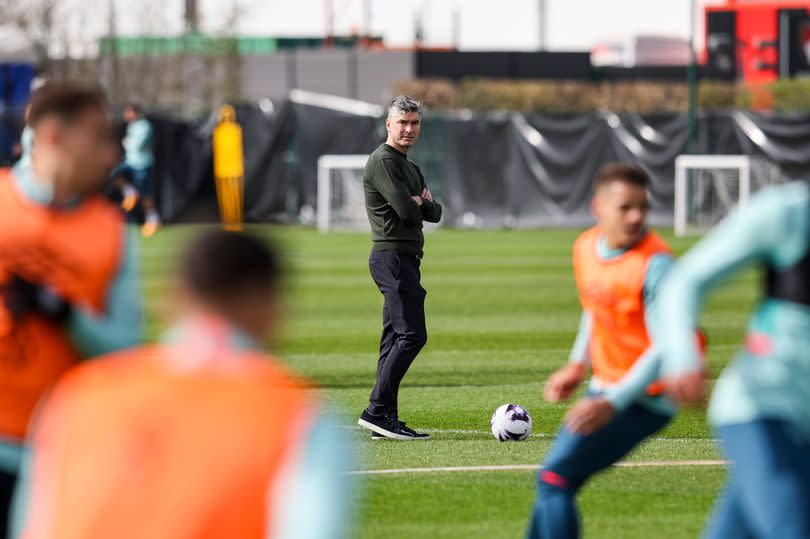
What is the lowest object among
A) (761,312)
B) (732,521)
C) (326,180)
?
(326,180)

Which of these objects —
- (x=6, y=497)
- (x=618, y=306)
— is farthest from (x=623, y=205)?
(x=6, y=497)

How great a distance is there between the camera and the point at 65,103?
4.80 meters

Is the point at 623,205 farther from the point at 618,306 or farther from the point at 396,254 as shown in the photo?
the point at 396,254

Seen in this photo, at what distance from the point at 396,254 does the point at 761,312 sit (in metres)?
5.90

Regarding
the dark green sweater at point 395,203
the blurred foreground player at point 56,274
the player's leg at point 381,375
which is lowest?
the player's leg at point 381,375

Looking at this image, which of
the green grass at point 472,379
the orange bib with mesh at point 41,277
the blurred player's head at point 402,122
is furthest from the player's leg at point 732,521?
the blurred player's head at point 402,122

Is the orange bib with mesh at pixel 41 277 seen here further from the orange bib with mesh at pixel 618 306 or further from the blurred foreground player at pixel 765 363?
the orange bib with mesh at pixel 618 306

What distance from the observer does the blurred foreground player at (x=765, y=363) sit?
482 centimetres

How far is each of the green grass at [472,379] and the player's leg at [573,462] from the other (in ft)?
3.66

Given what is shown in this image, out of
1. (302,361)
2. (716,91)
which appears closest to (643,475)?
(302,361)

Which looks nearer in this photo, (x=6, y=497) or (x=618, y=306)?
(x=6, y=497)

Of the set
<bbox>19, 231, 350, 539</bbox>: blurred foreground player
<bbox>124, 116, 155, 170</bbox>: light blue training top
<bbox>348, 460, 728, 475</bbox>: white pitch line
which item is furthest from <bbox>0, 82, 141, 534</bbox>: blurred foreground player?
<bbox>124, 116, 155, 170</bbox>: light blue training top

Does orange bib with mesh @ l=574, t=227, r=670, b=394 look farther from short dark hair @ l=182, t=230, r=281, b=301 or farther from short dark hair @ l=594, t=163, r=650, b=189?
short dark hair @ l=182, t=230, r=281, b=301

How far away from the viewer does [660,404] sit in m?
6.19
